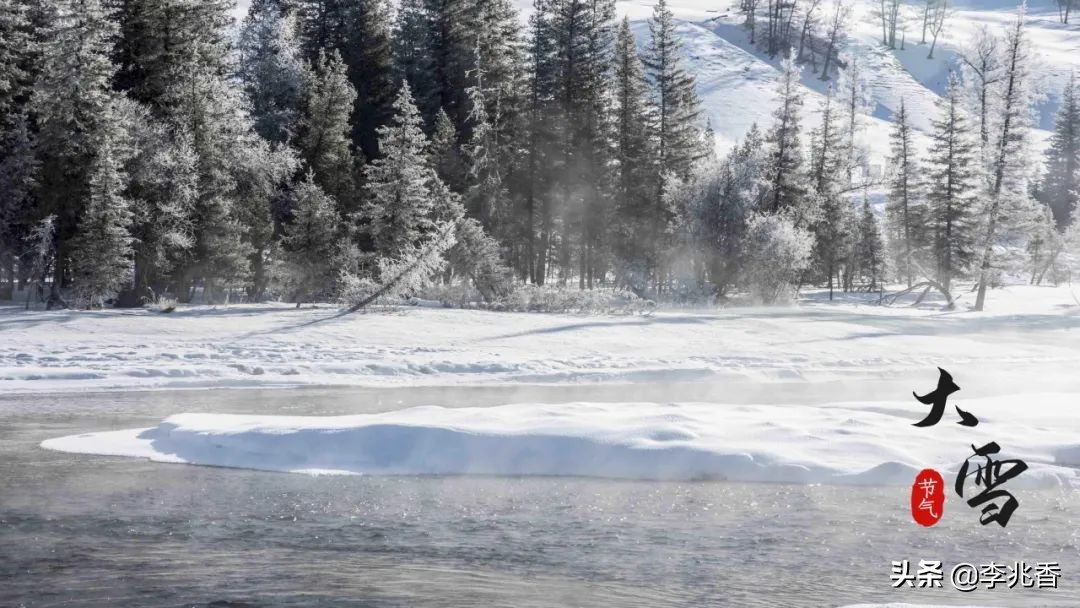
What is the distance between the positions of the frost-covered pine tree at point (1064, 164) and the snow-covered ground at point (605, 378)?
47345 mm

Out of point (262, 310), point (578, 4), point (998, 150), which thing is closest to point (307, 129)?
point (262, 310)

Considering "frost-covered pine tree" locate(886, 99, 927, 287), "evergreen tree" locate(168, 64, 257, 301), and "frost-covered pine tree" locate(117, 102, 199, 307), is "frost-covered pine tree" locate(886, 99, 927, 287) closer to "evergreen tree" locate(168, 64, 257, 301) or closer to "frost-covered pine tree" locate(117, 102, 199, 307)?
"evergreen tree" locate(168, 64, 257, 301)

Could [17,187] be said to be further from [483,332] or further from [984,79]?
[984,79]

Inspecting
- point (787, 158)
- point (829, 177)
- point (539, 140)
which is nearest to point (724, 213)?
point (787, 158)

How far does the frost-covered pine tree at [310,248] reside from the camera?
129ft

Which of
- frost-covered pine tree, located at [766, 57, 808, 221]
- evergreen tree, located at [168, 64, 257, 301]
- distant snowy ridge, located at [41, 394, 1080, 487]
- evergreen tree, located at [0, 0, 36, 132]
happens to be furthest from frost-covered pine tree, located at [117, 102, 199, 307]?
frost-covered pine tree, located at [766, 57, 808, 221]

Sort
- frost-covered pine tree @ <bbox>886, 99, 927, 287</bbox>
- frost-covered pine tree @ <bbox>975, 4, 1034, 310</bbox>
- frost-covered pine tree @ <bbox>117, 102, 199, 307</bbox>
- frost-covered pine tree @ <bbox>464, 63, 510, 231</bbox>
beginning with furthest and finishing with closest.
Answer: frost-covered pine tree @ <bbox>886, 99, 927, 287</bbox>, frost-covered pine tree @ <bbox>464, 63, 510, 231</bbox>, frost-covered pine tree @ <bbox>975, 4, 1034, 310</bbox>, frost-covered pine tree @ <bbox>117, 102, 199, 307</bbox>

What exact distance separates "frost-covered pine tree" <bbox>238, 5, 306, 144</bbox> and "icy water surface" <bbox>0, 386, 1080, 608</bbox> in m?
34.2

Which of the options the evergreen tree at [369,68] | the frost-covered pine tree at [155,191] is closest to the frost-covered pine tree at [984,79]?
the evergreen tree at [369,68]

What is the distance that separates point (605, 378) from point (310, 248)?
783 inches

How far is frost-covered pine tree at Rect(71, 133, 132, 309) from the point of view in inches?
1201

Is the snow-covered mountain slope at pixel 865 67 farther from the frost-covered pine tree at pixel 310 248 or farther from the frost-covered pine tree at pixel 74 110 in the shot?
the frost-covered pine tree at pixel 74 110

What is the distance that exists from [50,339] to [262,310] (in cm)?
787

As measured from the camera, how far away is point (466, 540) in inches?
366
